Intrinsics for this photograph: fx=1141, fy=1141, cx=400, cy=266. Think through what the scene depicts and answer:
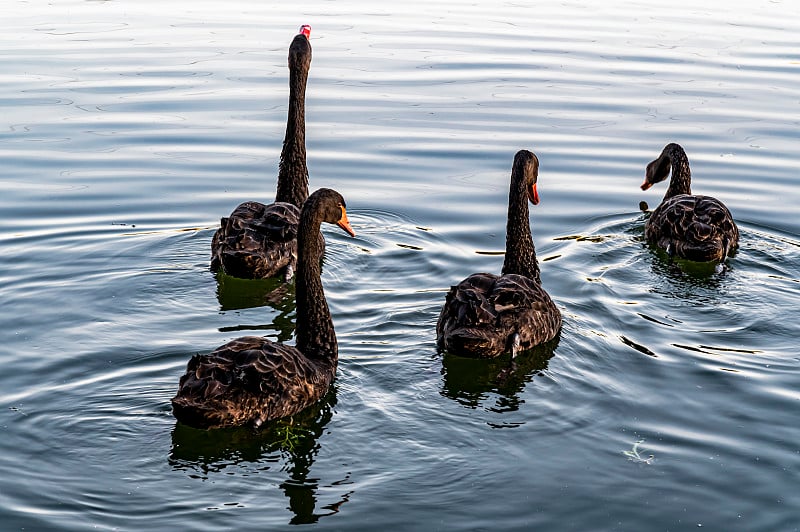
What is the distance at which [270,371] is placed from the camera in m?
7.04

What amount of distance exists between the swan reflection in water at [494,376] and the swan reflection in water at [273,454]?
101 cm

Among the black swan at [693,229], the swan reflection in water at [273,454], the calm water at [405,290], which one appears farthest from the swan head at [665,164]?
the swan reflection in water at [273,454]

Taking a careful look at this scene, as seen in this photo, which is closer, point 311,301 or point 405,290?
point 311,301

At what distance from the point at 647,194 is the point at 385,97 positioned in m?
5.27

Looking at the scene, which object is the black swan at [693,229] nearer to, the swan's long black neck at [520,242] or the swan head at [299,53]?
the swan's long black neck at [520,242]

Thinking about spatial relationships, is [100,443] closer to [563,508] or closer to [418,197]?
[563,508]

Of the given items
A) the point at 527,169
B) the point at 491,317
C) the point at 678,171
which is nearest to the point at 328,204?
the point at 491,317

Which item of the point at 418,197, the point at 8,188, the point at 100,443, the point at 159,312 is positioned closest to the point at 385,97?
the point at 418,197

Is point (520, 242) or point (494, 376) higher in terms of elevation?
point (520, 242)

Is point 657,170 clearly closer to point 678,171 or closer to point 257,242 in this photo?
point 678,171

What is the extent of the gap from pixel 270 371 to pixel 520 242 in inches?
126

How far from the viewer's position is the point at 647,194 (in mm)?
13227

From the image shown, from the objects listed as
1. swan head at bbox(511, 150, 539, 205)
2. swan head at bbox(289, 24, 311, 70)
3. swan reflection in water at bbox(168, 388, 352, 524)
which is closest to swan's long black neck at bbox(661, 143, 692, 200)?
swan head at bbox(511, 150, 539, 205)

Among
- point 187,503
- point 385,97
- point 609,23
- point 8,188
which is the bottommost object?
point 187,503
